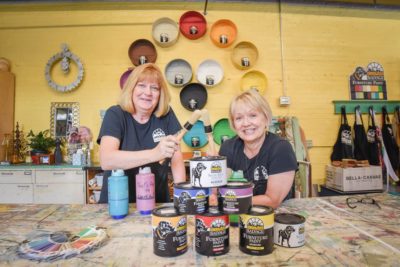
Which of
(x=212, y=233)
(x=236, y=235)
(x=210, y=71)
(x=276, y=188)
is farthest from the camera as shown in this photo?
(x=210, y=71)

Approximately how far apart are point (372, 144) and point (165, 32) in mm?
2963

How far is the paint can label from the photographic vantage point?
796mm

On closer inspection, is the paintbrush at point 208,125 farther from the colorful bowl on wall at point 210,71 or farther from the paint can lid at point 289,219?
the colorful bowl on wall at point 210,71

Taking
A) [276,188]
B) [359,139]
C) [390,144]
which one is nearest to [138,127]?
[276,188]

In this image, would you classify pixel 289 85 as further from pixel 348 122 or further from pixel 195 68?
pixel 195 68

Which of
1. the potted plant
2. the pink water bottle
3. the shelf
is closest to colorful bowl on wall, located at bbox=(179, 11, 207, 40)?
the shelf

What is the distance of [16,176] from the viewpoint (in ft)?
9.46

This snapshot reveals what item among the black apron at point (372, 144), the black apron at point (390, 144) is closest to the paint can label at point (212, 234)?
the black apron at point (372, 144)

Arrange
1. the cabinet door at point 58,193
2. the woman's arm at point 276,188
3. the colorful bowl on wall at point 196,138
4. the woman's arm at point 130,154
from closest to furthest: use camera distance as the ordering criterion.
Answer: the woman's arm at point 130,154 → the woman's arm at point 276,188 → the cabinet door at point 58,193 → the colorful bowl on wall at point 196,138

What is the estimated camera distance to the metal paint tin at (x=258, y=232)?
795 millimetres

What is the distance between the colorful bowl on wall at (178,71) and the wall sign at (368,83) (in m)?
2.19

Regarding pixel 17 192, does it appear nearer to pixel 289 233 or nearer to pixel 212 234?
pixel 212 234

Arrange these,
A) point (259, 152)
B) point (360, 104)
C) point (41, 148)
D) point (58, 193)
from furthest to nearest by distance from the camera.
A: point (360, 104) < point (41, 148) < point (58, 193) < point (259, 152)

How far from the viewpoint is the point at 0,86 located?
3195 millimetres
